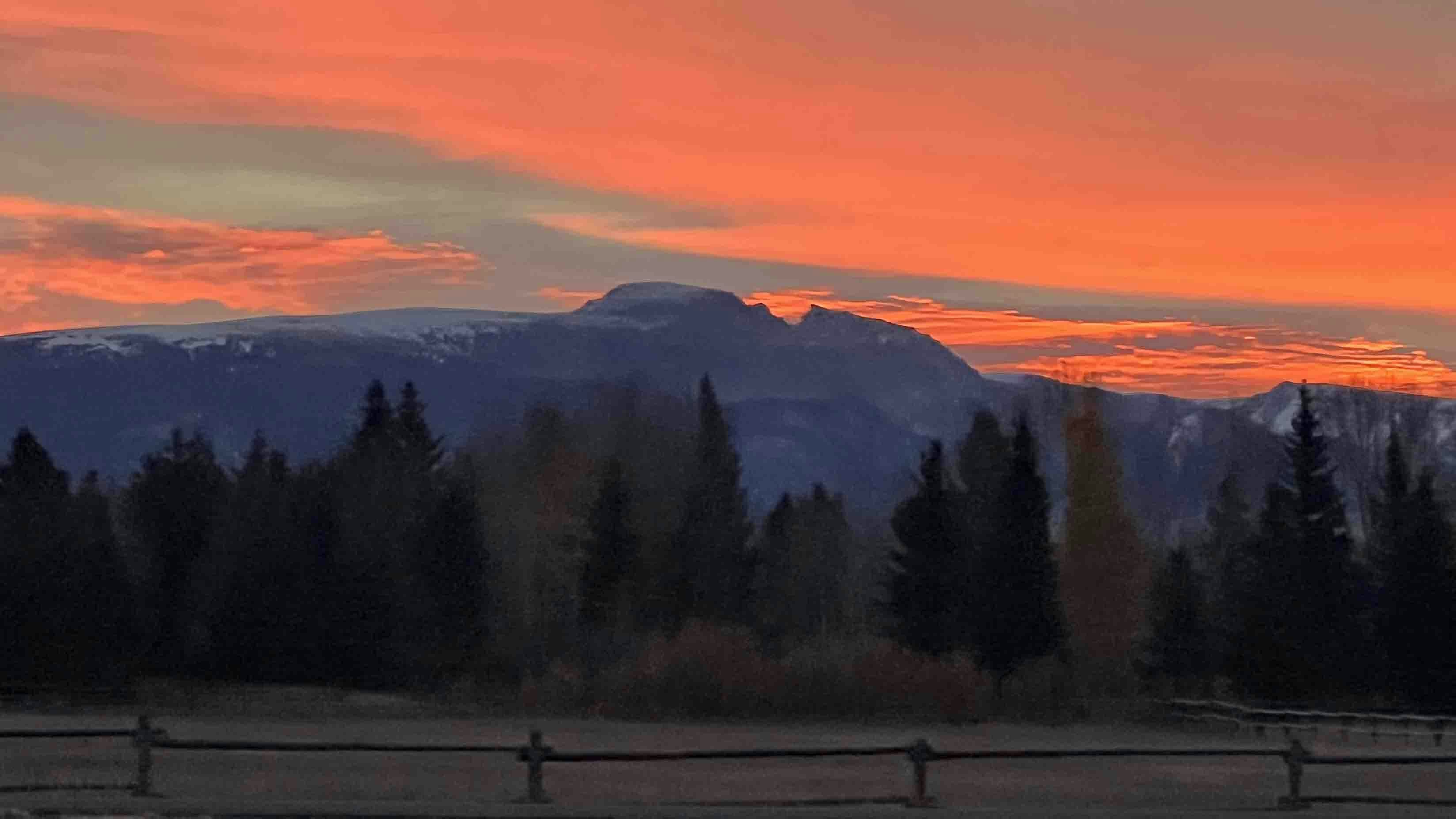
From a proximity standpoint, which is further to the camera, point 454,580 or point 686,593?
point 686,593

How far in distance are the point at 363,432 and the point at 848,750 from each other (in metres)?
58.4

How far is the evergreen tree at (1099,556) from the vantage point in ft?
236

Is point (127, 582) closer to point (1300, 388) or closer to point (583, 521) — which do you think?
point (583, 521)

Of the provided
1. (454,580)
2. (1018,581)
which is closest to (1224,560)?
(1018,581)

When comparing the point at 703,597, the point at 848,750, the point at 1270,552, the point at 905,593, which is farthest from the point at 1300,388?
the point at 848,750

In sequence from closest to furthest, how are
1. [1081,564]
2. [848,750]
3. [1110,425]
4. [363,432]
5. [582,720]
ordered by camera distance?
[848,750] → [582,720] → [1081,564] → [363,432] → [1110,425]

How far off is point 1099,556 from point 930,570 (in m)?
11.1

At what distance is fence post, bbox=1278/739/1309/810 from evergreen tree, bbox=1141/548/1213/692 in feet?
135

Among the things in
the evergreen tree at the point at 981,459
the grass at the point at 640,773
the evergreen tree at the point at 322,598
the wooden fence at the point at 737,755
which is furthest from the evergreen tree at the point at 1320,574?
the wooden fence at the point at 737,755

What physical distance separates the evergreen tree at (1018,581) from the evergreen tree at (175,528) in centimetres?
2871

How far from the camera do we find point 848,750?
21953 millimetres

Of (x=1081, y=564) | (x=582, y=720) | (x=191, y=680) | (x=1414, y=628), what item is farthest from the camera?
(x=1081, y=564)

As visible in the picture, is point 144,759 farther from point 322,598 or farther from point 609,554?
point 609,554

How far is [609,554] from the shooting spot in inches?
2793
